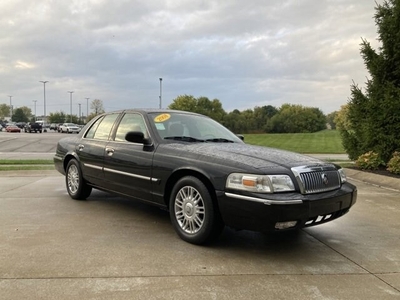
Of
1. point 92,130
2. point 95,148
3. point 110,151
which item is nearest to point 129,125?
point 110,151

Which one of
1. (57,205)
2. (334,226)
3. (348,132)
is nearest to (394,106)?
(348,132)

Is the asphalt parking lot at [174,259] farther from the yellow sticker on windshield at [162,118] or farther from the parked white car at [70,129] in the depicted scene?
the parked white car at [70,129]

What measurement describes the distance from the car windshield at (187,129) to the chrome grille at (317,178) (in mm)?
1542

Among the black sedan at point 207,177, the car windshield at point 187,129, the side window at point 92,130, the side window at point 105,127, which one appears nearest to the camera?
the black sedan at point 207,177

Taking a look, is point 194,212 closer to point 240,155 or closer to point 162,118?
point 240,155

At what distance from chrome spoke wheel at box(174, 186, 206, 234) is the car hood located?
0.44 meters

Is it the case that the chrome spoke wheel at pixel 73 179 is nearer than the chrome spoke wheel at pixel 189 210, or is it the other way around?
the chrome spoke wheel at pixel 189 210

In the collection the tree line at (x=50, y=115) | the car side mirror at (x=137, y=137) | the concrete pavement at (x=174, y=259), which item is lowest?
the concrete pavement at (x=174, y=259)

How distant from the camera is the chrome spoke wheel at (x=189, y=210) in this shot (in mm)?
4062

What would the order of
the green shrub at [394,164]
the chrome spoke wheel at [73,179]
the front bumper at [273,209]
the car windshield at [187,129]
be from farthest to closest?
the green shrub at [394,164], the chrome spoke wheel at [73,179], the car windshield at [187,129], the front bumper at [273,209]

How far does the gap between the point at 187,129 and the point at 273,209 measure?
2095mm

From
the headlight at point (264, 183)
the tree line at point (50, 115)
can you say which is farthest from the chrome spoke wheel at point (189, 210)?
the tree line at point (50, 115)

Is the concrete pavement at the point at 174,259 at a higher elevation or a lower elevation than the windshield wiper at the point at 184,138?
lower

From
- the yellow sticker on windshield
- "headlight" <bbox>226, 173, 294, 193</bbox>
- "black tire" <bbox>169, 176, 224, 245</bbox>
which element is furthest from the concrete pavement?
the yellow sticker on windshield
